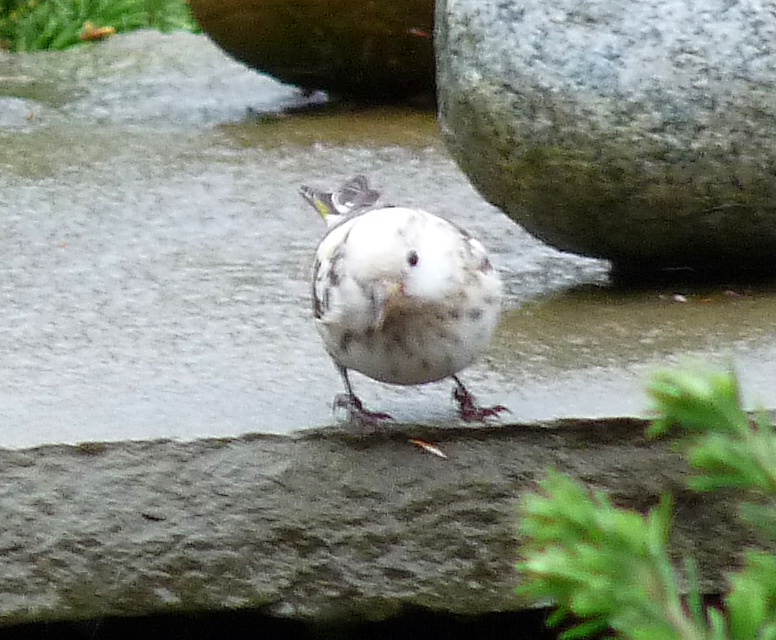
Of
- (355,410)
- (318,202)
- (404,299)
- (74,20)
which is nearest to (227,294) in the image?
(318,202)

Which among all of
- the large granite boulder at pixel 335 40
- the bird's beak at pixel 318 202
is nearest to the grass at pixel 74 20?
the large granite boulder at pixel 335 40

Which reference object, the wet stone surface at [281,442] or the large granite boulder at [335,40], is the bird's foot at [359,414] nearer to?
the wet stone surface at [281,442]

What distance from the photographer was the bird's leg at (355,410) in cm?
247

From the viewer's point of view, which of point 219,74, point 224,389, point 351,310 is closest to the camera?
point 351,310

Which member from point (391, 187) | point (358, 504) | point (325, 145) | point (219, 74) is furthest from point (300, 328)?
point (219, 74)

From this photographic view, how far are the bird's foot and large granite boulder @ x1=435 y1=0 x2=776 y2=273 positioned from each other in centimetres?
78

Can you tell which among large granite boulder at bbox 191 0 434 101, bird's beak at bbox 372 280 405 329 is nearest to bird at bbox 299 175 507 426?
bird's beak at bbox 372 280 405 329

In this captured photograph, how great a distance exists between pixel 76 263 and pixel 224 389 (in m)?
1.09

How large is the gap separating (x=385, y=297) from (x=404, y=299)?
4 centimetres

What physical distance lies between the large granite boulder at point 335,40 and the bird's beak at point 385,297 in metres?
3.47

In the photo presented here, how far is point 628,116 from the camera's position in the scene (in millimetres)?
2896

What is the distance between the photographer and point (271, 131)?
17.7ft

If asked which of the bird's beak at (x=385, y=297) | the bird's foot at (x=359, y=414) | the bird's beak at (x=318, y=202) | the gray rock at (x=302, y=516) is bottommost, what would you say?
the gray rock at (x=302, y=516)

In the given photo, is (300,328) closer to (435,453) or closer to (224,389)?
(224,389)
